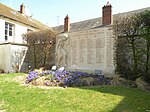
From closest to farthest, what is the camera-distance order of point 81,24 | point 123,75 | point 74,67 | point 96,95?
point 96,95
point 123,75
point 74,67
point 81,24

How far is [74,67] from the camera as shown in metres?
9.62

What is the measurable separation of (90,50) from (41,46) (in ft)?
15.8

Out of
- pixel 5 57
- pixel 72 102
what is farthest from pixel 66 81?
pixel 5 57

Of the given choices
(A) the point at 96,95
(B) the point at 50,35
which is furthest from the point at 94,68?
(B) the point at 50,35

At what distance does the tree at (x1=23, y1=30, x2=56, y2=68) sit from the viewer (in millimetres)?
11469

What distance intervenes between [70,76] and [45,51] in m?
5.06

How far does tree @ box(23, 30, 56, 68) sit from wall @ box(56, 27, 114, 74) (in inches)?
60.4

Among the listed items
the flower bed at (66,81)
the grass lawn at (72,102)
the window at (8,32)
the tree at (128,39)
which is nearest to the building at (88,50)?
the tree at (128,39)

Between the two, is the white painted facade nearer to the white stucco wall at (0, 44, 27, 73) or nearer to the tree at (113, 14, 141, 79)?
the white stucco wall at (0, 44, 27, 73)

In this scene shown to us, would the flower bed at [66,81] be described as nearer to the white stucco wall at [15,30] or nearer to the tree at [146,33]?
the tree at [146,33]

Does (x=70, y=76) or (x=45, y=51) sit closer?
(x=70, y=76)

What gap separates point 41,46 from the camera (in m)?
12.0

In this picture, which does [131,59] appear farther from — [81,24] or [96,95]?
[81,24]

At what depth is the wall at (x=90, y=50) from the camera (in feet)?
27.0
